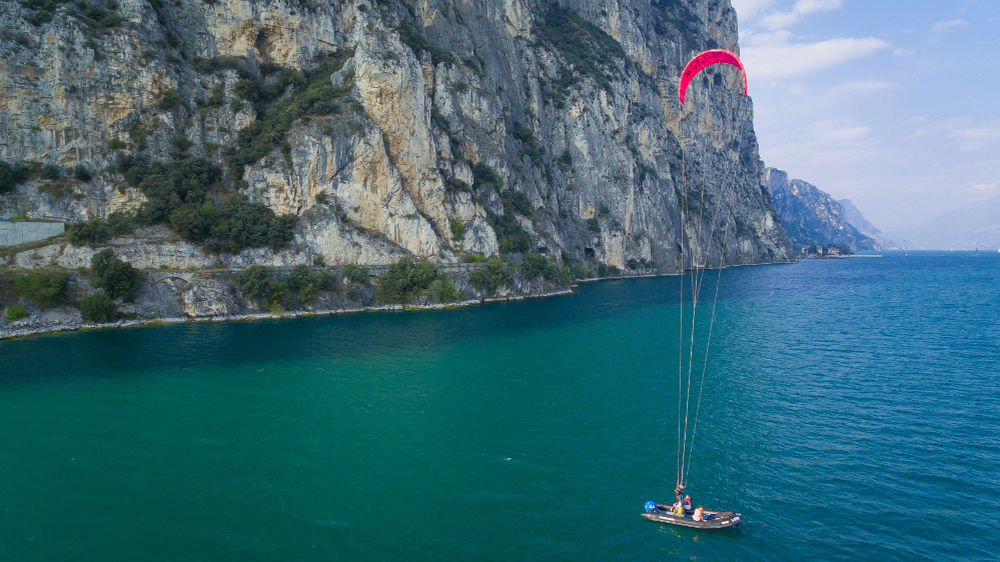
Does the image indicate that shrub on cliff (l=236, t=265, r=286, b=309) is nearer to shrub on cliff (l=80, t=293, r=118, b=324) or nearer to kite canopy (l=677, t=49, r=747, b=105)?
shrub on cliff (l=80, t=293, r=118, b=324)

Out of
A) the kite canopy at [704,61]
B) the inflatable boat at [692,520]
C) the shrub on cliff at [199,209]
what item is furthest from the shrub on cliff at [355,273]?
the inflatable boat at [692,520]

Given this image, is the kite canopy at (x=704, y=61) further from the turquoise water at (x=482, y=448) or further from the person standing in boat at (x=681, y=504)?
the turquoise water at (x=482, y=448)

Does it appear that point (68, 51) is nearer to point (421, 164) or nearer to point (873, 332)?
point (421, 164)

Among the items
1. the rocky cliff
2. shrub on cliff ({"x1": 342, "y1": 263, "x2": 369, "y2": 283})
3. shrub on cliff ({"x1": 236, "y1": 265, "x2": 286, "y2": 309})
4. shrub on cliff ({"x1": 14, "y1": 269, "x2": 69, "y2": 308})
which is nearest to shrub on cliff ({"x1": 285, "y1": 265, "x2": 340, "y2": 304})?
shrub on cliff ({"x1": 236, "y1": 265, "x2": 286, "y2": 309})

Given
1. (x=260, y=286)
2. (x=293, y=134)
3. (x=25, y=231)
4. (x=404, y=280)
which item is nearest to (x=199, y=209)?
(x=260, y=286)

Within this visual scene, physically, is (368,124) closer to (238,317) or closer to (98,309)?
(238,317)
